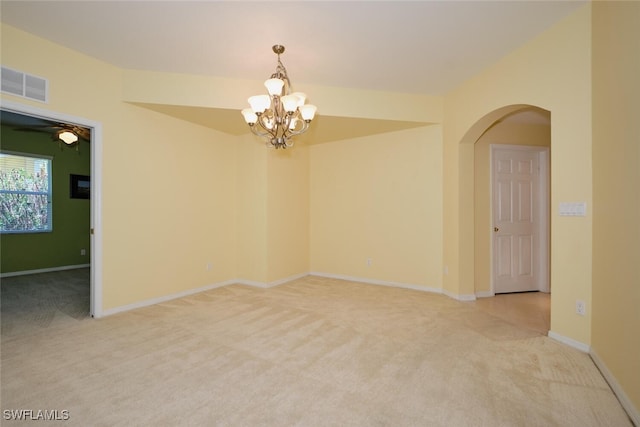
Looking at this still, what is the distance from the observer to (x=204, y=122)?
13.5 feet

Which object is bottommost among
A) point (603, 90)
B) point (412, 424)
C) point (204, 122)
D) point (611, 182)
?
point (412, 424)

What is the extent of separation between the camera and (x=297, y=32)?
2.62 metres

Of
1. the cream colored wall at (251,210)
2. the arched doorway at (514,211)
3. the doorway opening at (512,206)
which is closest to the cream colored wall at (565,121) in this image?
the arched doorway at (514,211)

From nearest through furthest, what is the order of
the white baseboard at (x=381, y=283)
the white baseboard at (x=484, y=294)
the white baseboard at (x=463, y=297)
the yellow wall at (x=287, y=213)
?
the white baseboard at (x=463, y=297) < the white baseboard at (x=484, y=294) < the white baseboard at (x=381, y=283) < the yellow wall at (x=287, y=213)

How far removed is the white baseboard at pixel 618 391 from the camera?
1634 millimetres

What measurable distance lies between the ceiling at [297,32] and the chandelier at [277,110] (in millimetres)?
371

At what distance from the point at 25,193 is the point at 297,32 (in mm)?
6079

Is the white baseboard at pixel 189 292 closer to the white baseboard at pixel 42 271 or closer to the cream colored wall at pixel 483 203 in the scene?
the cream colored wall at pixel 483 203

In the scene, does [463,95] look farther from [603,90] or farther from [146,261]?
[146,261]

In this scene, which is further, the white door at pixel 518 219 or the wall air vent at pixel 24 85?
the white door at pixel 518 219

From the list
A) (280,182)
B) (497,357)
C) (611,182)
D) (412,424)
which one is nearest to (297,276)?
(280,182)

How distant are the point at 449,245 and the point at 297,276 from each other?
2.51 metres

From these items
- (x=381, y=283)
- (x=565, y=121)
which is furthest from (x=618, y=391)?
(x=381, y=283)

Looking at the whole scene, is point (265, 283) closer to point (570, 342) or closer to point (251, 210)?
point (251, 210)
